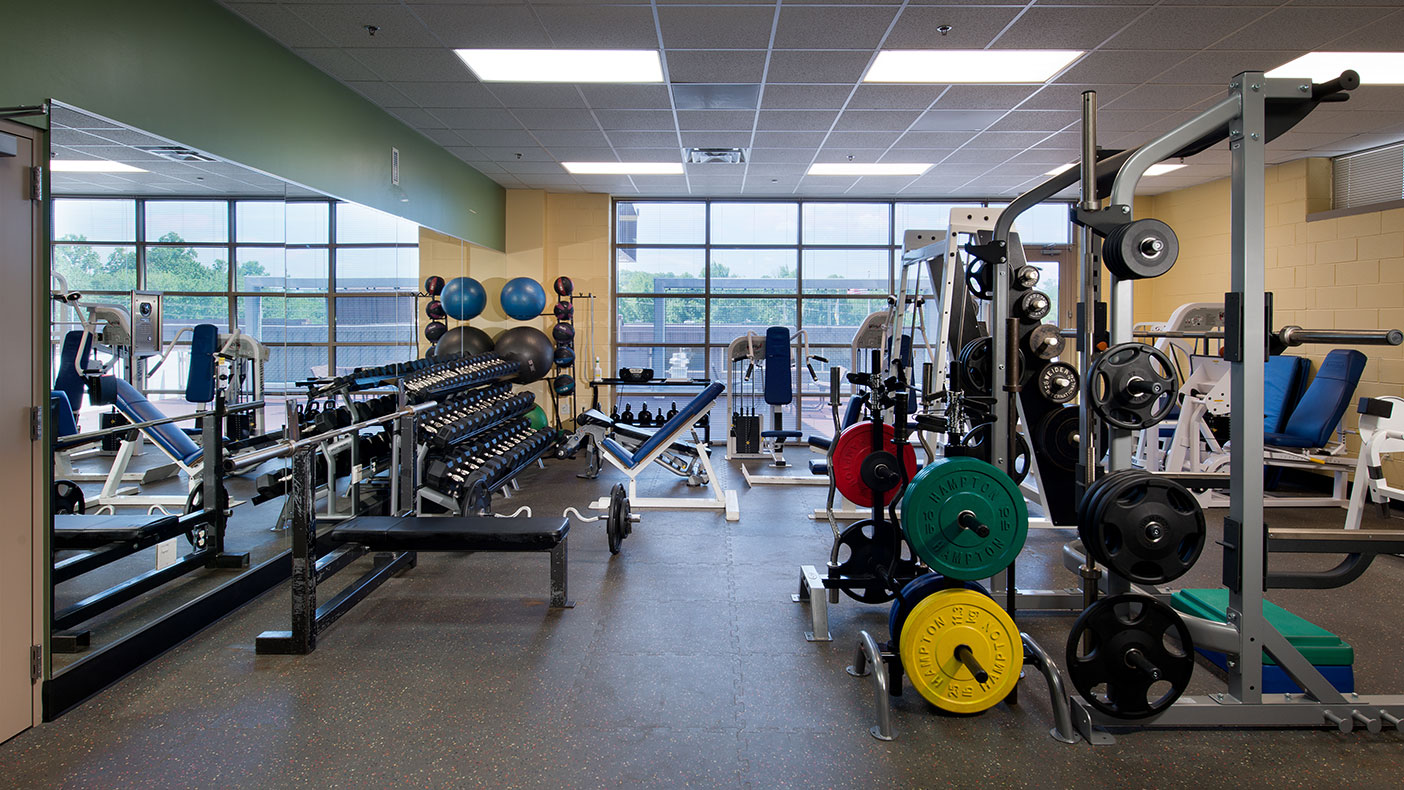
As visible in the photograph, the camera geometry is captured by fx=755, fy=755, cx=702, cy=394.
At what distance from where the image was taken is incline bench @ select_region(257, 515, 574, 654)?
2.80m

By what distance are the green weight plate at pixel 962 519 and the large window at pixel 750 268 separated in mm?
5932

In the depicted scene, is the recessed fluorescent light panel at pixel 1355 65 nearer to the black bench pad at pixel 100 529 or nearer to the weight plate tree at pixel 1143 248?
the weight plate tree at pixel 1143 248

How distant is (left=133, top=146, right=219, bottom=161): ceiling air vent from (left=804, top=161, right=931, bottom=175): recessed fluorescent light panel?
15.6 ft

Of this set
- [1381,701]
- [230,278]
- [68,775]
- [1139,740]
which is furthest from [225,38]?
[1381,701]

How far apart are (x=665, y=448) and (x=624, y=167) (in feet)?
9.65

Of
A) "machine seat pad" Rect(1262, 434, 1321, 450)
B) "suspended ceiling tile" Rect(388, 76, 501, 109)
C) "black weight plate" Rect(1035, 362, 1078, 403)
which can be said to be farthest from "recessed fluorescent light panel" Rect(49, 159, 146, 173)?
"machine seat pad" Rect(1262, 434, 1321, 450)

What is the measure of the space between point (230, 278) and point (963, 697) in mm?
3351

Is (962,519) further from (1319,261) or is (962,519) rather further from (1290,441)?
(1319,261)

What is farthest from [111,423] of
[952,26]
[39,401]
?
[952,26]

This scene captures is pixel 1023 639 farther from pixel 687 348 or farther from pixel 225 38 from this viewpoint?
pixel 687 348

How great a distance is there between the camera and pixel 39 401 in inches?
90.0

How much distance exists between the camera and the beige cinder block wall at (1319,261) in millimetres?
5605

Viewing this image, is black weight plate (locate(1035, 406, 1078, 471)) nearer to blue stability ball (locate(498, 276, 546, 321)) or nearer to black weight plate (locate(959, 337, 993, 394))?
black weight plate (locate(959, 337, 993, 394))

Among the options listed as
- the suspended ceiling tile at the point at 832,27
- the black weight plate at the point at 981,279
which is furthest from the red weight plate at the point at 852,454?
the suspended ceiling tile at the point at 832,27
